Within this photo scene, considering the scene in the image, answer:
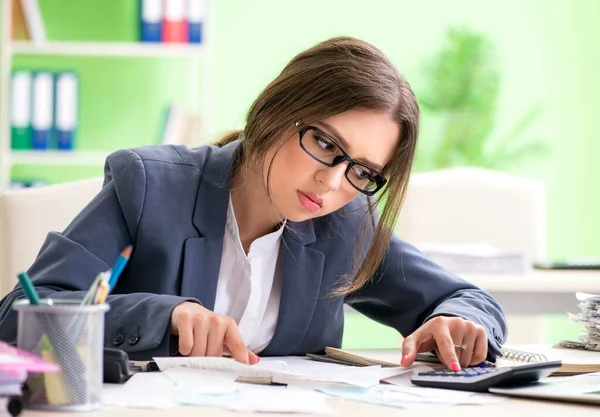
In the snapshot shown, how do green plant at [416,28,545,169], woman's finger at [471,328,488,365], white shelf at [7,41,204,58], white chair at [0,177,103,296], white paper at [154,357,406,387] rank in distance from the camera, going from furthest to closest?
green plant at [416,28,545,169], white shelf at [7,41,204,58], white chair at [0,177,103,296], woman's finger at [471,328,488,365], white paper at [154,357,406,387]

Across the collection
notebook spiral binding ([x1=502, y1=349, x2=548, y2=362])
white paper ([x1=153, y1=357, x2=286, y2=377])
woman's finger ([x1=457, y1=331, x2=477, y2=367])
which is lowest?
notebook spiral binding ([x1=502, y1=349, x2=548, y2=362])

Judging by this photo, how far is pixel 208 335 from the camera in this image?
1.19m

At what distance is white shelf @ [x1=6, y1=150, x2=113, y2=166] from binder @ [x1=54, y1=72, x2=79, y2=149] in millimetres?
48

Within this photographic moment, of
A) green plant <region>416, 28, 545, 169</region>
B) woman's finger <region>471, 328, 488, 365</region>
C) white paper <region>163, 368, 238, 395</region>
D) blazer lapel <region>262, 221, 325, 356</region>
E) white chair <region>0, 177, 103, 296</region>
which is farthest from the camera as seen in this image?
green plant <region>416, 28, 545, 169</region>

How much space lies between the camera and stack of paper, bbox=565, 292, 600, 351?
1671 millimetres

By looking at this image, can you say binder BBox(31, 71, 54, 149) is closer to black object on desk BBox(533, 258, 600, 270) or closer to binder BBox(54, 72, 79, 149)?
binder BBox(54, 72, 79, 149)

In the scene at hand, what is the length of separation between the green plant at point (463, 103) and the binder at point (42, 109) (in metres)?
1.83

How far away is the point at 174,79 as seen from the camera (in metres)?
4.67

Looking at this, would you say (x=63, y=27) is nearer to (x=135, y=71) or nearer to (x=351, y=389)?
(x=135, y=71)

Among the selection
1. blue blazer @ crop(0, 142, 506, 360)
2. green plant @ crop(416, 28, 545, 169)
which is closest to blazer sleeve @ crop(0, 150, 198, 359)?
blue blazer @ crop(0, 142, 506, 360)

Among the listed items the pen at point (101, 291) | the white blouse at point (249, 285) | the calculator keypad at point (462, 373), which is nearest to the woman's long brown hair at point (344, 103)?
the white blouse at point (249, 285)

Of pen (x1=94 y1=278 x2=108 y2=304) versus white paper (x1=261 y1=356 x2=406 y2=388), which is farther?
white paper (x1=261 y1=356 x2=406 y2=388)

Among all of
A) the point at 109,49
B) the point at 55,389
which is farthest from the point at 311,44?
the point at 55,389

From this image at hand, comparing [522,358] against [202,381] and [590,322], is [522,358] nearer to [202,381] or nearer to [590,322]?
[590,322]
